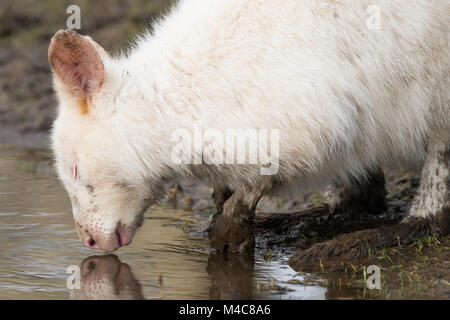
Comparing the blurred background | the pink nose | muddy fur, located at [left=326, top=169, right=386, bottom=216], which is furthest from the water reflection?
the blurred background

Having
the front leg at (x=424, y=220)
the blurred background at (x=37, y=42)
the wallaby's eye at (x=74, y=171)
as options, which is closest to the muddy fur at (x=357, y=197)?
the front leg at (x=424, y=220)

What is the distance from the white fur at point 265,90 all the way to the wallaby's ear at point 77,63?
3.1 inches

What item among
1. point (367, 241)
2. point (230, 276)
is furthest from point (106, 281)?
point (367, 241)

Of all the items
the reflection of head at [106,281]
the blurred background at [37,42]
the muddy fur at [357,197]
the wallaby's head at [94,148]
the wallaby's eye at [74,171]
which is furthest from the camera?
the blurred background at [37,42]

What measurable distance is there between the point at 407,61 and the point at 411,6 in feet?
1.18

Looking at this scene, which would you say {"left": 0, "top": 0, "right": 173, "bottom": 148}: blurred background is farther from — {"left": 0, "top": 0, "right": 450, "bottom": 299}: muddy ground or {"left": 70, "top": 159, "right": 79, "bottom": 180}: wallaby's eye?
{"left": 70, "top": 159, "right": 79, "bottom": 180}: wallaby's eye

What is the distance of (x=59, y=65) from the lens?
5.17 metres

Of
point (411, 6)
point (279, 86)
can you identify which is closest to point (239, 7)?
point (279, 86)

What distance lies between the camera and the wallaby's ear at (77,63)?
5.07 meters

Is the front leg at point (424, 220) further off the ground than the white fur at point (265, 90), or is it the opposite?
the white fur at point (265, 90)

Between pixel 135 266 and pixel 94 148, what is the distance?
2.67 feet

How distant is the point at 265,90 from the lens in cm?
513

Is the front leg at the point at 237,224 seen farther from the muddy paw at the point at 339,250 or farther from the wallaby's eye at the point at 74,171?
the wallaby's eye at the point at 74,171

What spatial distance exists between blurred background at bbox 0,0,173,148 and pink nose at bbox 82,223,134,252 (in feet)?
16.6
